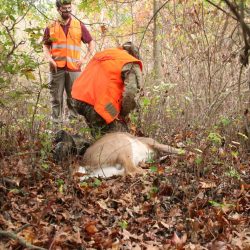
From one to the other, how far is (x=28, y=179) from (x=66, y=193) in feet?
1.73

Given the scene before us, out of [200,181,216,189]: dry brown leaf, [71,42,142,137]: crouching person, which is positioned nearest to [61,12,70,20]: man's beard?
[71,42,142,137]: crouching person

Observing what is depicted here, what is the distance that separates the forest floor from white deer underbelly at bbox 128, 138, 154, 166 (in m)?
0.30

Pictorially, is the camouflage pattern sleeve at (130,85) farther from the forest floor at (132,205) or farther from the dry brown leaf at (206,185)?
the dry brown leaf at (206,185)

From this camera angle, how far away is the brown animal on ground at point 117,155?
5.15m

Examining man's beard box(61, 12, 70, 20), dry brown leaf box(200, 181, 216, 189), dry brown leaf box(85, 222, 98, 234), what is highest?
man's beard box(61, 12, 70, 20)

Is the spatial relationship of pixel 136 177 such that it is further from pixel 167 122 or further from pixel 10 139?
pixel 167 122

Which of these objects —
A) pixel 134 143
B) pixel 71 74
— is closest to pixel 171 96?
pixel 71 74

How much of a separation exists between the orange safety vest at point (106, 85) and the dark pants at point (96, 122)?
0.14 metres

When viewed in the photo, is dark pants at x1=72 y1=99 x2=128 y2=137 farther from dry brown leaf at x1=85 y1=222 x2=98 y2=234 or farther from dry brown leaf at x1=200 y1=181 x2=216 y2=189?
dry brown leaf at x1=85 y1=222 x2=98 y2=234

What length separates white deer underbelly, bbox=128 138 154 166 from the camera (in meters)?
5.34

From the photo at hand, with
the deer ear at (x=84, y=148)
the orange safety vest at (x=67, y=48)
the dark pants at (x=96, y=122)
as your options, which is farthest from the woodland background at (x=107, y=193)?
the orange safety vest at (x=67, y=48)

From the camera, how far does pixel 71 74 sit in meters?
7.93

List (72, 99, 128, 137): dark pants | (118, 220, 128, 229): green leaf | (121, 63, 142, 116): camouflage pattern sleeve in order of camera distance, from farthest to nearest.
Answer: (72, 99, 128, 137): dark pants, (121, 63, 142, 116): camouflage pattern sleeve, (118, 220, 128, 229): green leaf

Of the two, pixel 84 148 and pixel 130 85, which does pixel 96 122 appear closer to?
pixel 84 148
